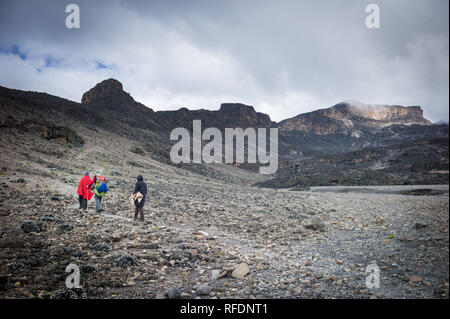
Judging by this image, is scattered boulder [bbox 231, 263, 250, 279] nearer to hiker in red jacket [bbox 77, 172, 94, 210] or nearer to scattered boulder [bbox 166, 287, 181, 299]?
scattered boulder [bbox 166, 287, 181, 299]

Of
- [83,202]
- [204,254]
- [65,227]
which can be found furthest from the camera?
[83,202]

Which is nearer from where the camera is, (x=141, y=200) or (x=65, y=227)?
(x=65, y=227)

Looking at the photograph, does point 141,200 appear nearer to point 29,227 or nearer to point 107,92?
point 29,227

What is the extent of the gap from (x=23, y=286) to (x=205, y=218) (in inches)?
308

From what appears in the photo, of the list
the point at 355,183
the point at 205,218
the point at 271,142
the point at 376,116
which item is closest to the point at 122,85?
the point at 271,142

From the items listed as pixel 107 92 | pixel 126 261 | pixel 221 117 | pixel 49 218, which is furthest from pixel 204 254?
pixel 221 117

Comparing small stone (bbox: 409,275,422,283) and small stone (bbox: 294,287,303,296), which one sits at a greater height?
small stone (bbox: 409,275,422,283)

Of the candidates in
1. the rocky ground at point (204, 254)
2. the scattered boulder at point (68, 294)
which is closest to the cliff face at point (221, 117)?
the rocky ground at point (204, 254)

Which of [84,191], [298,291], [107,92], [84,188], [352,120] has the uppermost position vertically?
[352,120]

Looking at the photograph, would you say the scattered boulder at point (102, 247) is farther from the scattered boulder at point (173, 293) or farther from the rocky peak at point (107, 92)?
the rocky peak at point (107, 92)

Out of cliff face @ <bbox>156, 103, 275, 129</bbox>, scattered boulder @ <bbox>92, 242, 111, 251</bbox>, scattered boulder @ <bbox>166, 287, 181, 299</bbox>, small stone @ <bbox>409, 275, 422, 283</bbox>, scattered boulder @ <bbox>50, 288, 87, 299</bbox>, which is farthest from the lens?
cliff face @ <bbox>156, 103, 275, 129</bbox>

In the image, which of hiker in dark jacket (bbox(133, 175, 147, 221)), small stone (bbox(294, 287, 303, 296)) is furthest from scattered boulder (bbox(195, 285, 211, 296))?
hiker in dark jacket (bbox(133, 175, 147, 221))

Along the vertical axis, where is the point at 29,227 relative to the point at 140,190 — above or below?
below
